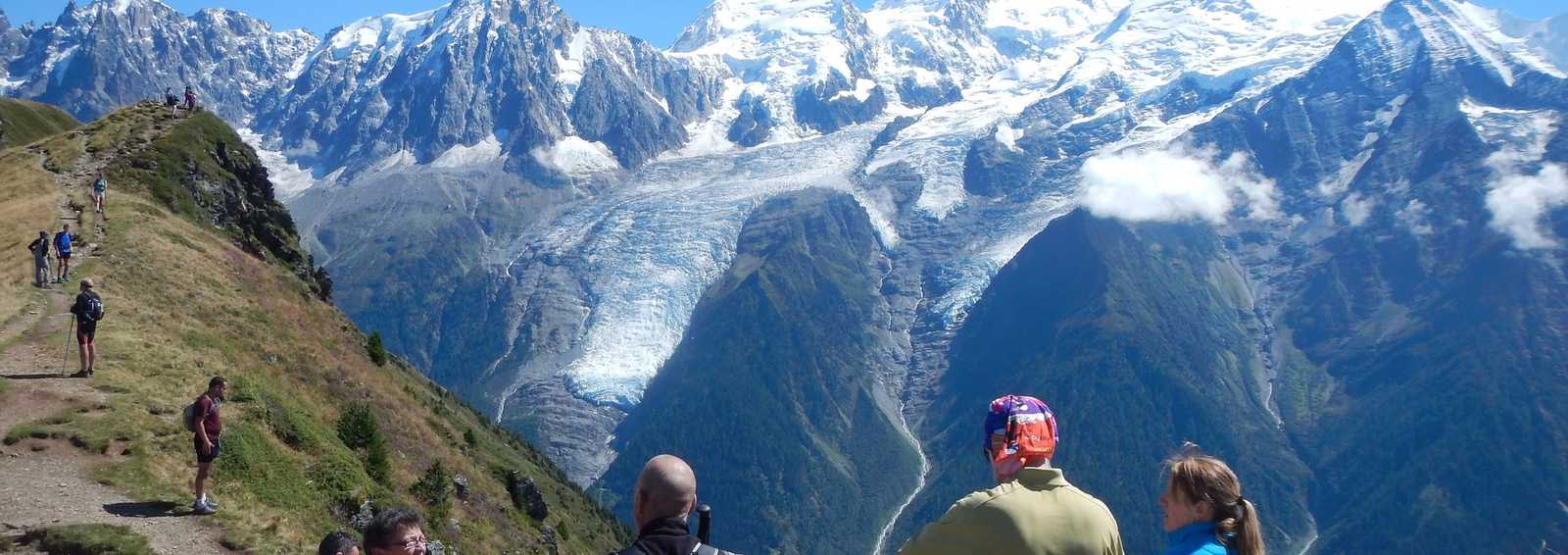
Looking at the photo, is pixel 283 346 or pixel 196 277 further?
pixel 196 277

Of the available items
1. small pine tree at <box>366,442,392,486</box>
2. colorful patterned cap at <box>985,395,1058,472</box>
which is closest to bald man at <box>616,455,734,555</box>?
colorful patterned cap at <box>985,395,1058,472</box>

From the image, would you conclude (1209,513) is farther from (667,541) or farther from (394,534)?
(394,534)

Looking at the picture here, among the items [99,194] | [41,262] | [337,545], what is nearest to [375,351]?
[99,194]

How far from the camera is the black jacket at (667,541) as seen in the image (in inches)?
353

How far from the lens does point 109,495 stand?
23.7m

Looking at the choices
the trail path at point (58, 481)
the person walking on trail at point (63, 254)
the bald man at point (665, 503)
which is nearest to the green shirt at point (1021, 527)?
the bald man at point (665, 503)

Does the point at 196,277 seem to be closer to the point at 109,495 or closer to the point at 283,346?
the point at 283,346

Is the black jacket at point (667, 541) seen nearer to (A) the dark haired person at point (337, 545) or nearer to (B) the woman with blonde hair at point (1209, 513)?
(A) the dark haired person at point (337, 545)

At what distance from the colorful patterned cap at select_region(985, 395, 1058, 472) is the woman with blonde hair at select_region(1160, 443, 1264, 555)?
1314 mm

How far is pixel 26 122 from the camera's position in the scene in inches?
4619

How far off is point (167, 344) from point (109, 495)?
15626 millimetres

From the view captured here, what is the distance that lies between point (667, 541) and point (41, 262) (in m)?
46.6

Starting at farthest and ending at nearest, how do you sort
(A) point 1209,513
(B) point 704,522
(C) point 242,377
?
(C) point 242,377 < (B) point 704,522 < (A) point 1209,513

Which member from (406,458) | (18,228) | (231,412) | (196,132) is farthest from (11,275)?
(196,132)
